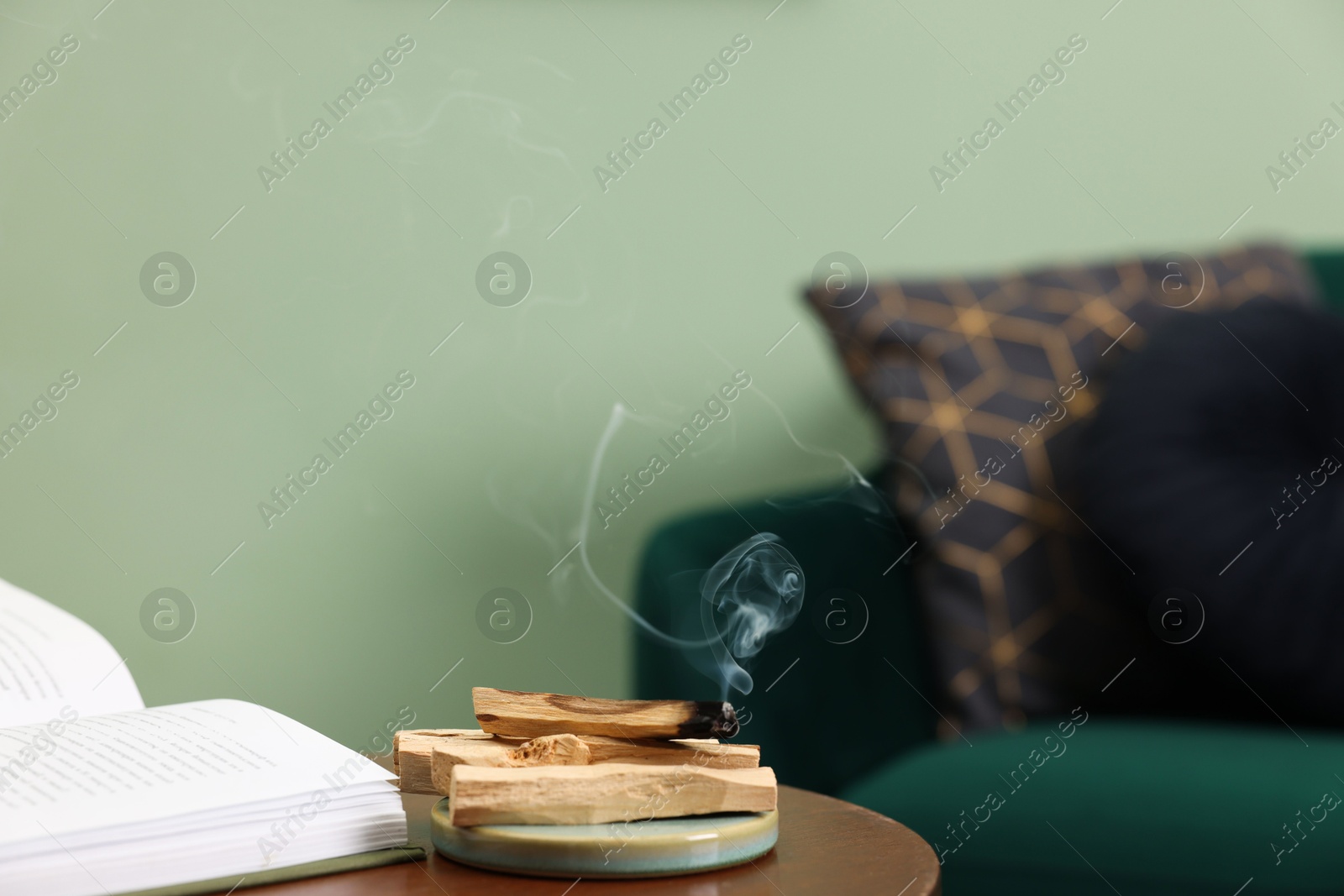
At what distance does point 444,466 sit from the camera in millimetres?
1435

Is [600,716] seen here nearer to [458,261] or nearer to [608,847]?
[608,847]

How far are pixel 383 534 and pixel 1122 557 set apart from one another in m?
0.88

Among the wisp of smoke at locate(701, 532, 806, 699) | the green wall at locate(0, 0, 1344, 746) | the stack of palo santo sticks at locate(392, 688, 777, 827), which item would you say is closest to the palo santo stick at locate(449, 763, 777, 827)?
the stack of palo santo sticks at locate(392, 688, 777, 827)

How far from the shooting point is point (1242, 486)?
111 centimetres

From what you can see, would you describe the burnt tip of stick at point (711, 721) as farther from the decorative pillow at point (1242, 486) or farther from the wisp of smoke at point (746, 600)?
the decorative pillow at point (1242, 486)

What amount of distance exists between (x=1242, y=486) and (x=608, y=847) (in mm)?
846

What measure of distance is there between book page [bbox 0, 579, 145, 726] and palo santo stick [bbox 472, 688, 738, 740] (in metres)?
0.33

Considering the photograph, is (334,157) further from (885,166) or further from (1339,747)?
(1339,747)

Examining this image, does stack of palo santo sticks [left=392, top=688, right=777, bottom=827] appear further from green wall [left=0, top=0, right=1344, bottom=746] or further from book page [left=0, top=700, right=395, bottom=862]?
green wall [left=0, top=0, right=1344, bottom=746]

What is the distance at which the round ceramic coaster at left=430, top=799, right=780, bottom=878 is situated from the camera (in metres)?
0.54

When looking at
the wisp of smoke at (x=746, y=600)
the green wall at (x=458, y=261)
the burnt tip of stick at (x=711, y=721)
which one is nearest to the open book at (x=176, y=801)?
the burnt tip of stick at (x=711, y=721)

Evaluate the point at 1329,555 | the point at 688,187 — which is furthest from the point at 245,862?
the point at 688,187

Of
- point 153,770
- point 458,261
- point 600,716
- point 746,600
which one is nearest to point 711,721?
point 600,716

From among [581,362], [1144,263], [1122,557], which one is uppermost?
[581,362]
